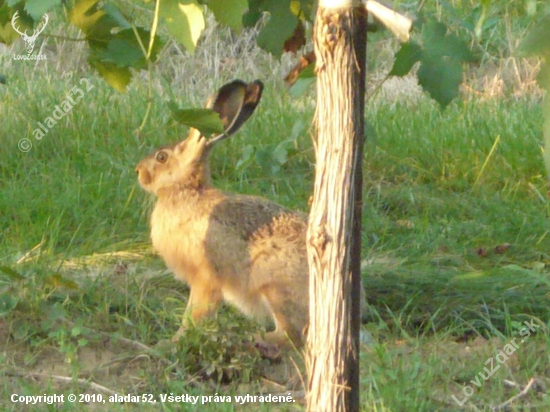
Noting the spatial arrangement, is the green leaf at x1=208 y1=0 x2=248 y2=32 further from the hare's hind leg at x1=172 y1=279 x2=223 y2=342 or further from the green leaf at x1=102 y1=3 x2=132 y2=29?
the hare's hind leg at x1=172 y1=279 x2=223 y2=342

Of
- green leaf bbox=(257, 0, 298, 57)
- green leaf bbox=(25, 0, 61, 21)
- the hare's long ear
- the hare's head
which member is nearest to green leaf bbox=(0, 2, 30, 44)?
green leaf bbox=(25, 0, 61, 21)

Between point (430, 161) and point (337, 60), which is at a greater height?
point (337, 60)

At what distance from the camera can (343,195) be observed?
2.37 metres

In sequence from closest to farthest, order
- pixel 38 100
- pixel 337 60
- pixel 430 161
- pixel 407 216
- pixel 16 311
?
1. pixel 337 60
2. pixel 16 311
3. pixel 407 216
4. pixel 430 161
5. pixel 38 100

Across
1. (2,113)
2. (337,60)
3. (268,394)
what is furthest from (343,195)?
(2,113)

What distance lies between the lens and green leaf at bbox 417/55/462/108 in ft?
8.93

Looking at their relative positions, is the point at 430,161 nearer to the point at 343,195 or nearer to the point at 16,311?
the point at 16,311

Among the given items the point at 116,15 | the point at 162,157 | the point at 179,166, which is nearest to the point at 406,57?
the point at 116,15

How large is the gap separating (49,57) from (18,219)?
3808mm

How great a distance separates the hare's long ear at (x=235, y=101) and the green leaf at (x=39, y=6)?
2.22 metres

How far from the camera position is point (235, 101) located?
169 inches

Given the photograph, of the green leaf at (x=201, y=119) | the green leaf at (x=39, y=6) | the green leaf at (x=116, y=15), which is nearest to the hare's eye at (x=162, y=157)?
the green leaf at (x=116, y=15)

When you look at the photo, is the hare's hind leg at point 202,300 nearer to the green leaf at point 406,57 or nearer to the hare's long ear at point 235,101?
the hare's long ear at point 235,101

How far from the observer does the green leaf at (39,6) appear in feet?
6.52
